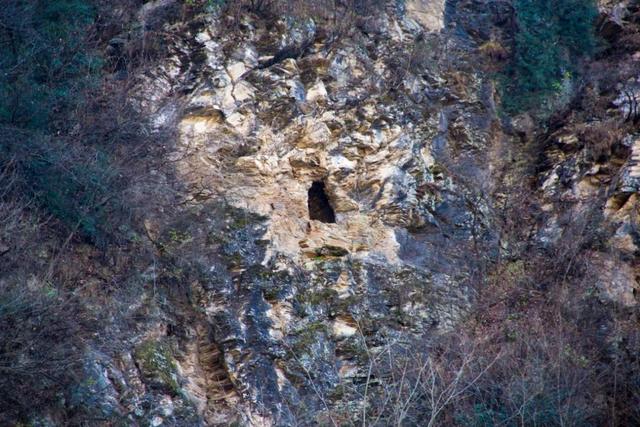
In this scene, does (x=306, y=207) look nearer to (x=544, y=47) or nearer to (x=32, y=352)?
(x=32, y=352)

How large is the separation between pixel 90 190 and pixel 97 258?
0.97 metres

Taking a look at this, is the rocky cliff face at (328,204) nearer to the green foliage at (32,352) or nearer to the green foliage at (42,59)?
the green foliage at (32,352)

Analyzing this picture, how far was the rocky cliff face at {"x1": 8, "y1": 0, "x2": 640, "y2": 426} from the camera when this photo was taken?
963cm

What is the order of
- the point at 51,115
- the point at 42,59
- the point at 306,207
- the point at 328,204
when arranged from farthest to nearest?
the point at 328,204 → the point at 306,207 → the point at 42,59 → the point at 51,115

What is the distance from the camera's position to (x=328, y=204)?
11.6 metres

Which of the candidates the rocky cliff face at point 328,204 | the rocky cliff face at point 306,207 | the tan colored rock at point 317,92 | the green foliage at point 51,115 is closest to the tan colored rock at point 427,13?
the rocky cliff face at point 328,204

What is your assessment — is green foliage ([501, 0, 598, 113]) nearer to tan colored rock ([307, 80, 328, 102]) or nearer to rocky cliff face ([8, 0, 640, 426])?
rocky cliff face ([8, 0, 640, 426])

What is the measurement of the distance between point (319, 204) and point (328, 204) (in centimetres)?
17

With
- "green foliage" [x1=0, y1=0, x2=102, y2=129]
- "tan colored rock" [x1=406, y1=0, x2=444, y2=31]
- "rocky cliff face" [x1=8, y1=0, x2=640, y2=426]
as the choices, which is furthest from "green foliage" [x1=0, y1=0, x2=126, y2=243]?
"tan colored rock" [x1=406, y1=0, x2=444, y2=31]

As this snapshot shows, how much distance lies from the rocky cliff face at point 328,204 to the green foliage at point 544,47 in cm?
46

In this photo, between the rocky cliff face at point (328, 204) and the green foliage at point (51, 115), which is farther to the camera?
the rocky cliff face at point (328, 204)

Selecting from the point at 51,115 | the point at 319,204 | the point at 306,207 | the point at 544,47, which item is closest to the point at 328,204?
the point at 319,204

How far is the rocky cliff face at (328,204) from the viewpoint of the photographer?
31.6ft

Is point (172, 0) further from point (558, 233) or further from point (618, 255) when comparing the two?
point (618, 255)
